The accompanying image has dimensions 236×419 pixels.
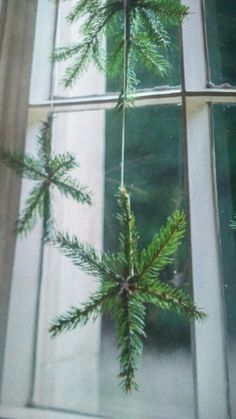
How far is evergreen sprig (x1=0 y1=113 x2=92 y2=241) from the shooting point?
25.1 inches

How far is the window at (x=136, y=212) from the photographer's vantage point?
0.62 metres

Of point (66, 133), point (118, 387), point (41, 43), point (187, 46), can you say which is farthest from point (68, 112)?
point (118, 387)

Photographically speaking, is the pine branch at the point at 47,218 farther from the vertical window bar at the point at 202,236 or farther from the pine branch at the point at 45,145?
the vertical window bar at the point at 202,236

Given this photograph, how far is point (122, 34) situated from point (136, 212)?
32cm

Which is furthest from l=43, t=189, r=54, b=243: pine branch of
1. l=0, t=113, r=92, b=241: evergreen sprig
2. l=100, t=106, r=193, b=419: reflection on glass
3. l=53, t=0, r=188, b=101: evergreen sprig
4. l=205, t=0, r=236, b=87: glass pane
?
l=205, t=0, r=236, b=87: glass pane

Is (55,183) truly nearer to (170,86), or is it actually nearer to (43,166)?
(43,166)

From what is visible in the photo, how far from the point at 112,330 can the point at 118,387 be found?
0.09m

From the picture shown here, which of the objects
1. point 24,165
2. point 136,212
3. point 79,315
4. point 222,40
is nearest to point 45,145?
point 24,165

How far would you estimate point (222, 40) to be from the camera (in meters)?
0.75

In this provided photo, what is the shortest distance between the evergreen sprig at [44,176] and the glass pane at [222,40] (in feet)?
1.15

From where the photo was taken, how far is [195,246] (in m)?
0.65

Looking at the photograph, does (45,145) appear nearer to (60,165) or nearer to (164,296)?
(60,165)

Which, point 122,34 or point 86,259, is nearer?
point 86,259

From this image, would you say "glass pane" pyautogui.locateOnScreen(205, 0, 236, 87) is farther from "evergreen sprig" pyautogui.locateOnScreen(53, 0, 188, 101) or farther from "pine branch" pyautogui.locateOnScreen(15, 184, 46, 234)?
"pine branch" pyautogui.locateOnScreen(15, 184, 46, 234)
